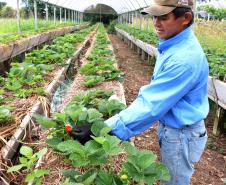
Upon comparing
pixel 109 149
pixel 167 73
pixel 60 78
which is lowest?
pixel 60 78

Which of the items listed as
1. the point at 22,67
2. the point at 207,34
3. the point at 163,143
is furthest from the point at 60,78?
the point at 207,34

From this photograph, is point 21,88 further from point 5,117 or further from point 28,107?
point 5,117

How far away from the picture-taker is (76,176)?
194cm

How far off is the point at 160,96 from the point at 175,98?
89 millimetres

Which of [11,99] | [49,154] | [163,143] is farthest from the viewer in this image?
[11,99]

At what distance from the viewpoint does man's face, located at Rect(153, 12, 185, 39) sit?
1.99 meters

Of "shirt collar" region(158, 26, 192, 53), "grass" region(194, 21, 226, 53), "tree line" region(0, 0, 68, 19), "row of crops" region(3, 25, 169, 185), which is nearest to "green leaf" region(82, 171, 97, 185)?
"row of crops" region(3, 25, 169, 185)

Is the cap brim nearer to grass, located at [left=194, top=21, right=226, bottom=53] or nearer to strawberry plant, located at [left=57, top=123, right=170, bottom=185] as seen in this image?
strawberry plant, located at [left=57, top=123, right=170, bottom=185]

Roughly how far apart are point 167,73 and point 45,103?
239 cm

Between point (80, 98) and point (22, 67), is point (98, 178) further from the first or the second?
point (22, 67)

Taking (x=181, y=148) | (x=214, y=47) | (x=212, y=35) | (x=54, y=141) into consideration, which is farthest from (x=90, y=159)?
(x=212, y=35)

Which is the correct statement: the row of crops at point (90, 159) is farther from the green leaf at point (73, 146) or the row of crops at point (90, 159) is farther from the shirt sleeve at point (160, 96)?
the shirt sleeve at point (160, 96)

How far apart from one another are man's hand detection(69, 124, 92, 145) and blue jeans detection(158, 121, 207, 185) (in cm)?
46

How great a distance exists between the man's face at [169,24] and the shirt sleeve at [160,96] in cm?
26
